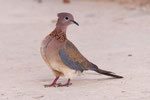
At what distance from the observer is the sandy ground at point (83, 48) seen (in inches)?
253

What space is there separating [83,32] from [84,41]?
97 cm

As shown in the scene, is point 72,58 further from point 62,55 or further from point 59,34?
point 59,34

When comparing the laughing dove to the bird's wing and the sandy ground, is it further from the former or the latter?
the sandy ground

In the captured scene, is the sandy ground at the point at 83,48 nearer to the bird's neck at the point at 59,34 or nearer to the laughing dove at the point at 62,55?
the laughing dove at the point at 62,55

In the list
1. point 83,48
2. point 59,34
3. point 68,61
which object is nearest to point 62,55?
point 68,61

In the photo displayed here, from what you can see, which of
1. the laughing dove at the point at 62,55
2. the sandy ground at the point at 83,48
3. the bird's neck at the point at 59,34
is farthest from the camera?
the bird's neck at the point at 59,34

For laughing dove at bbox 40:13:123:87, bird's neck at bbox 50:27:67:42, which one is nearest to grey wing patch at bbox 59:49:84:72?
laughing dove at bbox 40:13:123:87

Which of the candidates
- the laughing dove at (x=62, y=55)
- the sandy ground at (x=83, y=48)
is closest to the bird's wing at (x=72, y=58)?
the laughing dove at (x=62, y=55)

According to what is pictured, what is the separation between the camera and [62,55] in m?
6.63

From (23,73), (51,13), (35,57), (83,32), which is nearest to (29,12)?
(51,13)

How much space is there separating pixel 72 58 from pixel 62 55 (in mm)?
186

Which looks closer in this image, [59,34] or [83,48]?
[59,34]

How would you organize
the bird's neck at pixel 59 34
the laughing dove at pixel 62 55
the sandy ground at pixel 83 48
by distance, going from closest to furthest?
the sandy ground at pixel 83 48
the laughing dove at pixel 62 55
the bird's neck at pixel 59 34

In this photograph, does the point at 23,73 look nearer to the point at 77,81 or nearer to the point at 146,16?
the point at 77,81
